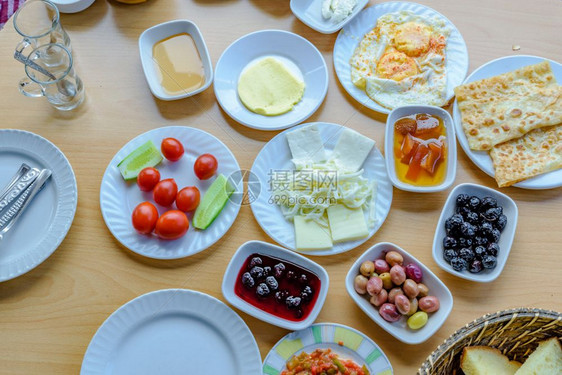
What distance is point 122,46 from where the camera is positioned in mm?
2166

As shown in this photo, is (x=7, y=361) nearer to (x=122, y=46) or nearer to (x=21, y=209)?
(x=21, y=209)

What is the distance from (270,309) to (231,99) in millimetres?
885

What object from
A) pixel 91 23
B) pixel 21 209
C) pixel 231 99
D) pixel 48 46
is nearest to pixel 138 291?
pixel 21 209

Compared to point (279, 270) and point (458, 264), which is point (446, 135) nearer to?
point (458, 264)

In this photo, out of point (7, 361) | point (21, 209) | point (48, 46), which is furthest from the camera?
point (48, 46)

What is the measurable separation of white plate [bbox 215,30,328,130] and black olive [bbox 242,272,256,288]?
613 millimetres

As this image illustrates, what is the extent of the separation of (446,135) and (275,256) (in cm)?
83

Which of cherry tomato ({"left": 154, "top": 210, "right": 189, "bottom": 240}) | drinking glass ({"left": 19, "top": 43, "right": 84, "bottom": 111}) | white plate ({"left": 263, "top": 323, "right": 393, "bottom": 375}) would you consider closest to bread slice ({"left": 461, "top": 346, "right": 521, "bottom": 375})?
white plate ({"left": 263, "top": 323, "right": 393, "bottom": 375})

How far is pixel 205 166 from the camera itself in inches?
74.0

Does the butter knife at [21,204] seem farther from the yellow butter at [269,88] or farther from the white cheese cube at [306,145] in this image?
the white cheese cube at [306,145]

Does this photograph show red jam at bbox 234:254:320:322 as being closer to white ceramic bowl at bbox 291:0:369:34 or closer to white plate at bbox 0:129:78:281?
white plate at bbox 0:129:78:281

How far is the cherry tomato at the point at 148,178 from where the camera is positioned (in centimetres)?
187

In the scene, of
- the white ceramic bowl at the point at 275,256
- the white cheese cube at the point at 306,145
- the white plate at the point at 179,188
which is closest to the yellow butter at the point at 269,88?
the white cheese cube at the point at 306,145

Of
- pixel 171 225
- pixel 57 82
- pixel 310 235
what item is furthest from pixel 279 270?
pixel 57 82
